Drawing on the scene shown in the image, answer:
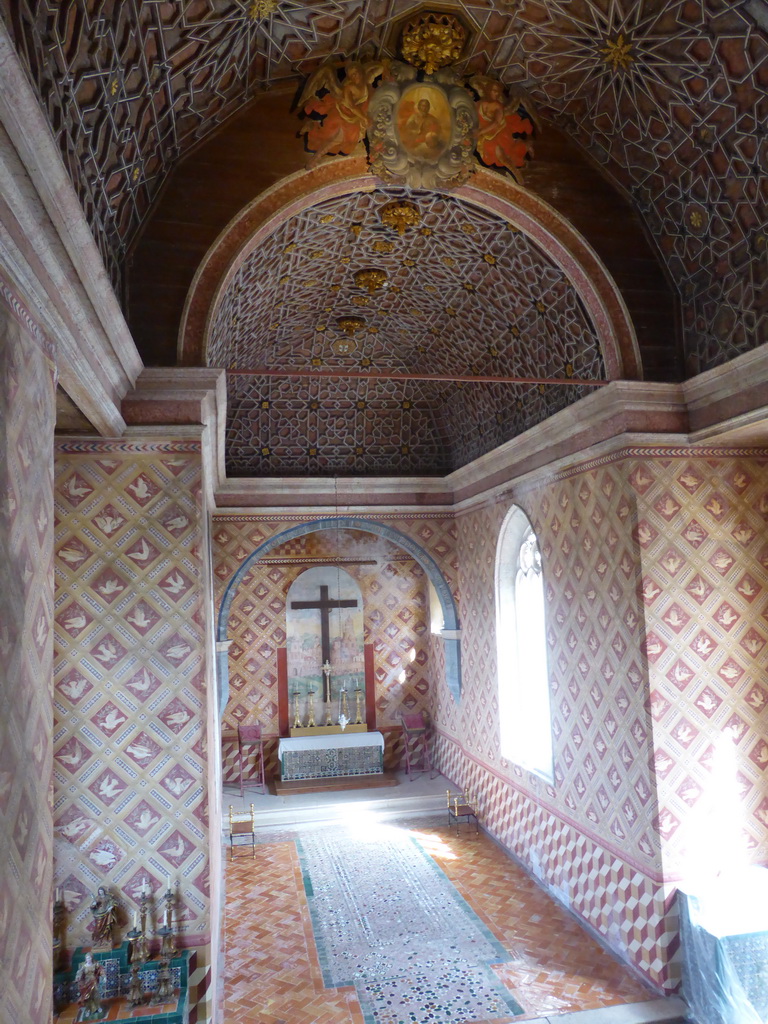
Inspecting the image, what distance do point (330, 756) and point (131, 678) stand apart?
7507 mm

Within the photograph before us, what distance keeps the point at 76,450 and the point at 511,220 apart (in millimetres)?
4229

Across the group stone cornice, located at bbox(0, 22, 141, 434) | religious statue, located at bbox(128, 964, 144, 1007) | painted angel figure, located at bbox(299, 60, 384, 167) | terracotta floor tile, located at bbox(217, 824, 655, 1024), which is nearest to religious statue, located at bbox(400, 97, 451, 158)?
painted angel figure, located at bbox(299, 60, 384, 167)

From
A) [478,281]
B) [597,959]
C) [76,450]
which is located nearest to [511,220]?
[478,281]

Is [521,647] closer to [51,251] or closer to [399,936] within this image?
[399,936]

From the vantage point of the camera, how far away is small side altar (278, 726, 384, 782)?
481 inches

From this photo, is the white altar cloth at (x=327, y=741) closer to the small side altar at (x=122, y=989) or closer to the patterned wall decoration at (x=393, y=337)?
the patterned wall decoration at (x=393, y=337)

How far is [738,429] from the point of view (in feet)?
19.9

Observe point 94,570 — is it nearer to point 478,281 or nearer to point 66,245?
point 66,245

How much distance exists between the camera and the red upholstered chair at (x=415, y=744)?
12812mm

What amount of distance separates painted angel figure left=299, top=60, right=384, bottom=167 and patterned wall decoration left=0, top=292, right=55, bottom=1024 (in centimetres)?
370

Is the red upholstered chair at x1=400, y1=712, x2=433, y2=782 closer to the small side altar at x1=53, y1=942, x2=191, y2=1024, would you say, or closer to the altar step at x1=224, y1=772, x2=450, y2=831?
the altar step at x1=224, y1=772, x2=450, y2=831

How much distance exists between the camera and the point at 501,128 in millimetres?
6281

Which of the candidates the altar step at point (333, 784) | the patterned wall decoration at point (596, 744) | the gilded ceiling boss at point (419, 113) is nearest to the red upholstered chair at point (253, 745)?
the altar step at point (333, 784)

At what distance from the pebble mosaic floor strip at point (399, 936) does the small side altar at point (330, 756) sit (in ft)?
7.17
